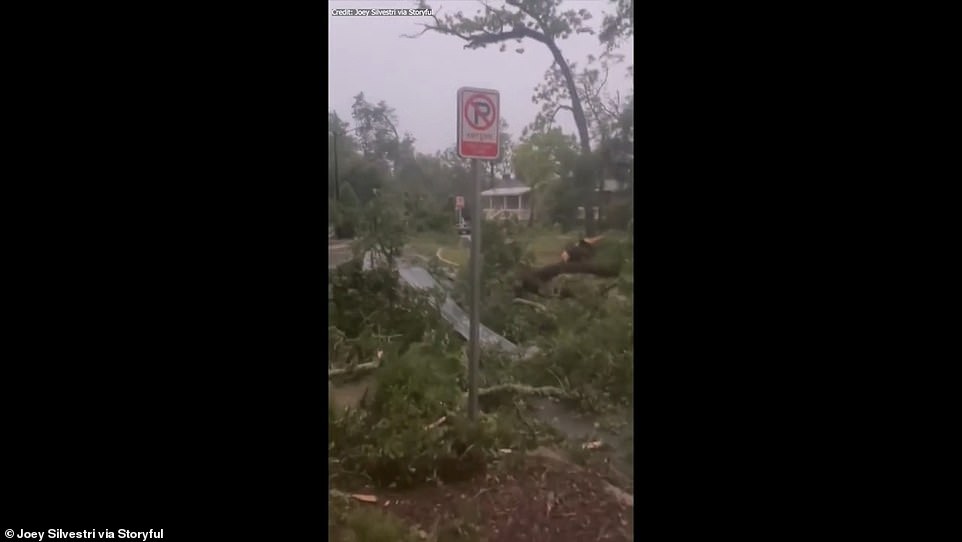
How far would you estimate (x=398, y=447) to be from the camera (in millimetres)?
2459

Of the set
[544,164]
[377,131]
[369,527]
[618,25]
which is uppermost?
Result: [618,25]

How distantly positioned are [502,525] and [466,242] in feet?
3.29

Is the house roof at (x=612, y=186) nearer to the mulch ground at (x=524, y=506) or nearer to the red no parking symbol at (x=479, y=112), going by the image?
the red no parking symbol at (x=479, y=112)

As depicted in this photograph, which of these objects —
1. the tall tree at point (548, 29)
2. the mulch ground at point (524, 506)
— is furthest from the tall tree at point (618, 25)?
the mulch ground at point (524, 506)

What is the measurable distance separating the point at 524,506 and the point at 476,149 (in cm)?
128

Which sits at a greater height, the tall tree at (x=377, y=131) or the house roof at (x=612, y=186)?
the tall tree at (x=377, y=131)

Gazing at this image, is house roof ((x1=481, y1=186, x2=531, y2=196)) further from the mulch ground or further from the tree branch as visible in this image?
the mulch ground

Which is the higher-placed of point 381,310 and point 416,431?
point 381,310

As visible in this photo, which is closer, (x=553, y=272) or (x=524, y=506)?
(x=524, y=506)

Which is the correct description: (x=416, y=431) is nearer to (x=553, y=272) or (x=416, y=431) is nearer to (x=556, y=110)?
(x=553, y=272)

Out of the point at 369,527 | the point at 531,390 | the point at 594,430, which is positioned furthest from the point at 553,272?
the point at 369,527

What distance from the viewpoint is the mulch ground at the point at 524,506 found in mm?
2424

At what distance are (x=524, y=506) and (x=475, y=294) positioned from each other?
77 centimetres

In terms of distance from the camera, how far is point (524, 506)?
246 centimetres
